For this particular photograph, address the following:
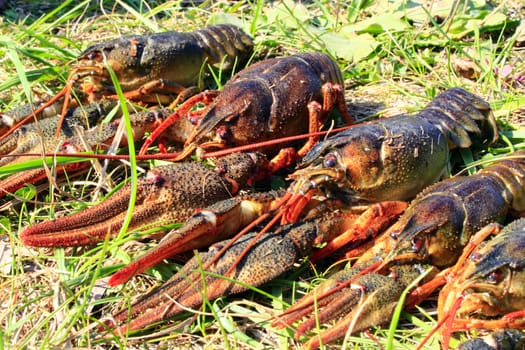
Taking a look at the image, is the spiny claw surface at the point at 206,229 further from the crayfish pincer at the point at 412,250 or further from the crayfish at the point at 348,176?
the crayfish pincer at the point at 412,250

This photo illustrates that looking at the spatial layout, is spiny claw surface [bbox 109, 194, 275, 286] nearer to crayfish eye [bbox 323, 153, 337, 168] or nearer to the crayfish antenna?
crayfish eye [bbox 323, 153, 337, 168]

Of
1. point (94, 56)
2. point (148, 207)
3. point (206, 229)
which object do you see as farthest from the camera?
point (94, 56)

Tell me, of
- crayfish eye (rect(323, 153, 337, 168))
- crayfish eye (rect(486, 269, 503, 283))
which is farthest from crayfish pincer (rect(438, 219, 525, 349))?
crayfish eye (rect(323, 153, 337, 168))

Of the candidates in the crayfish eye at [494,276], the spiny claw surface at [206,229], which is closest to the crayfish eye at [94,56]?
the spiny claw surface at [206,229]

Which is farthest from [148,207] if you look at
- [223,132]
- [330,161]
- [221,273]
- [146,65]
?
[146,65]

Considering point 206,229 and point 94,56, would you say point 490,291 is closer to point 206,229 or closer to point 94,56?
point 206,229

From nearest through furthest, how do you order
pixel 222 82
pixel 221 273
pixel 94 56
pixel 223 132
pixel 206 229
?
pixel 221 273, pixel 206 229, pixel 223 132, pixel 94 56, pixel 222 82

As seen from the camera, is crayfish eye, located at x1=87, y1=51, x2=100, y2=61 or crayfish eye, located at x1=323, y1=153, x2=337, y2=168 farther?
crayfish eye, located at x1=87, y1=51, x2=100, y2=61
